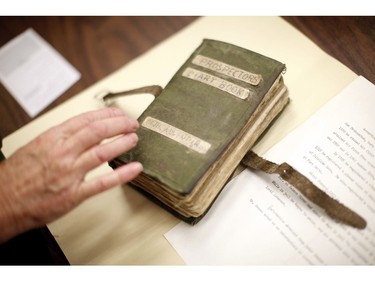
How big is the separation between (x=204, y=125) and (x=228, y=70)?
15cm

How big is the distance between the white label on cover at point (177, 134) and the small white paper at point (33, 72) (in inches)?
17.6

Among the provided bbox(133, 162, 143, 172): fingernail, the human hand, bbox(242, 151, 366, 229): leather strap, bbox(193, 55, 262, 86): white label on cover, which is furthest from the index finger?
bbox(242, 151, 366, 229): leather strap

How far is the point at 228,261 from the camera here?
73cm

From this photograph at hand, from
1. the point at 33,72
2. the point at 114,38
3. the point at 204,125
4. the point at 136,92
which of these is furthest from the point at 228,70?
the point at 33,72

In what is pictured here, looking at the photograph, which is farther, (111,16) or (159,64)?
(111,16)

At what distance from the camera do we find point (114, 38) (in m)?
1.17

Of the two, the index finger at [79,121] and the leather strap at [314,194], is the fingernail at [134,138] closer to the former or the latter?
A: the index finger at [79,121]

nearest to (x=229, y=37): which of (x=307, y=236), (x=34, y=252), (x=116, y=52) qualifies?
(x=116, y=52)

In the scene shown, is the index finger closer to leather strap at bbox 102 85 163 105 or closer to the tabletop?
leather strap at bbox 102 85 163 105

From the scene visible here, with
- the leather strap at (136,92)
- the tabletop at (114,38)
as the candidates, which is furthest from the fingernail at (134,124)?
the tabletop at (114,38)

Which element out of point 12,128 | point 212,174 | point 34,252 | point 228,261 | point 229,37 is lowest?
point 34,252

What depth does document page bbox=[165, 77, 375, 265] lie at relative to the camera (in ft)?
2.30
